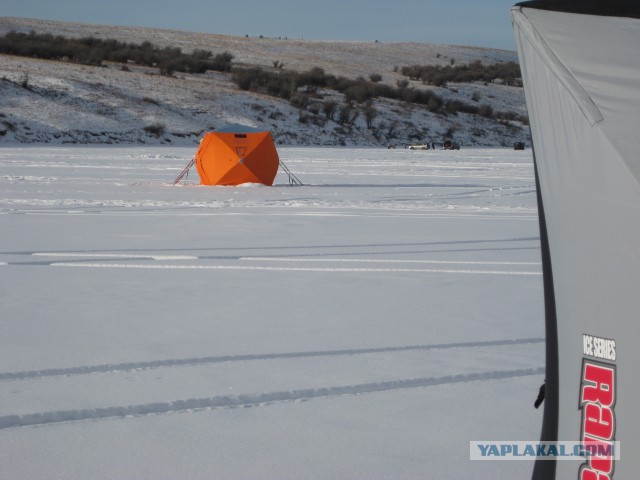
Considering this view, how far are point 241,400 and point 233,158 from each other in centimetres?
1428

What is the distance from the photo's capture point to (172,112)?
45.9 metres

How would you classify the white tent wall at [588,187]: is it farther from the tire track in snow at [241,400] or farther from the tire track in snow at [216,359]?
the tire track in snow at [216,359]

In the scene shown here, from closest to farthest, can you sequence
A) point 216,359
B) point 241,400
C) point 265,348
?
point 241,400 < point 216,359 < point 265,348

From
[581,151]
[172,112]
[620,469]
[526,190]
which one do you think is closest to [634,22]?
[581,151]

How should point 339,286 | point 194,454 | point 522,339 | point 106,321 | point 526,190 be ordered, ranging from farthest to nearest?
point 526,190 < point 339,286 < point 106,321 < point 522,339 < point 194,454

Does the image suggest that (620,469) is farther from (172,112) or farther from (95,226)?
(172,112)

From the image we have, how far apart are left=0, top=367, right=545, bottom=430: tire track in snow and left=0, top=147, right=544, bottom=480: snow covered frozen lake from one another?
0.01m

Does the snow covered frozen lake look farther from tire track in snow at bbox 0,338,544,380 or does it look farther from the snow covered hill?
the snow covered hill

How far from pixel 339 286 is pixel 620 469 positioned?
4.90 metres

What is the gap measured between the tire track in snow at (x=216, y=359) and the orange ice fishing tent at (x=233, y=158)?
524 inches

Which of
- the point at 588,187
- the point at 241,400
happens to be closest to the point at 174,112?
the point at 241,400

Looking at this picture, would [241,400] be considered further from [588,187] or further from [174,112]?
[174,112]

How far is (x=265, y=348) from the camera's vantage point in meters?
4.81

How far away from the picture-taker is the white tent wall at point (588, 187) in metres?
1.93
